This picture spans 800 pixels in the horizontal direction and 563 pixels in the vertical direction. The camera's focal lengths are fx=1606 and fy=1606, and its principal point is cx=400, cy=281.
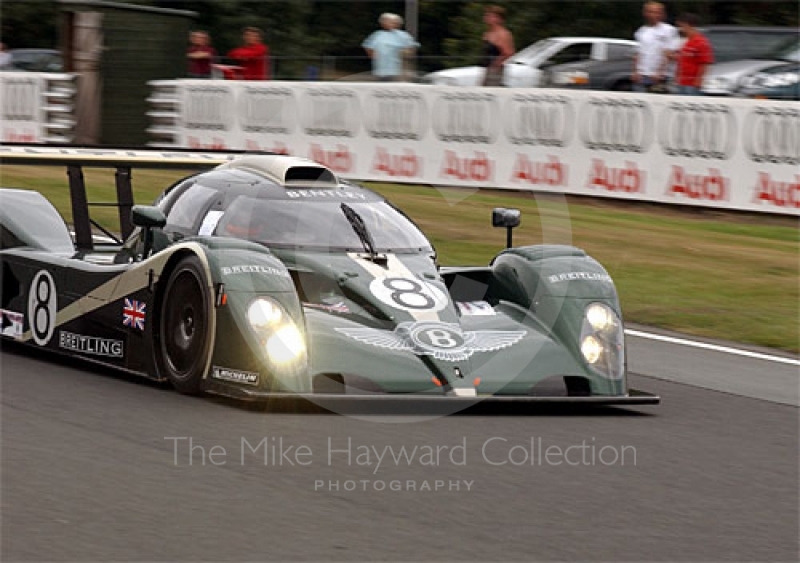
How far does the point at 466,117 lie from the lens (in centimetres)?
1783

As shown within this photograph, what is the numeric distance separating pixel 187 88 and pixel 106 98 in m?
1.04

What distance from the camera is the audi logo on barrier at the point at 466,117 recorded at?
17656mm

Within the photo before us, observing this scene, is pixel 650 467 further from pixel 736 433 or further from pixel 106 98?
pixel 106 98

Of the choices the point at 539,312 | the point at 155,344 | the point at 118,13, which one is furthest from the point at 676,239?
the point at 118,13

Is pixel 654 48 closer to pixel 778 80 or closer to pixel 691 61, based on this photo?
pixel 691 61

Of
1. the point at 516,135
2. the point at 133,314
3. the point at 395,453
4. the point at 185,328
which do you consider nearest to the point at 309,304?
the point at 185,328

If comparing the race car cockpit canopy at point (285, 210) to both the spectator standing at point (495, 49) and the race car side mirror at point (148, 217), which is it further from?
the spectator standing at point (495, 49)

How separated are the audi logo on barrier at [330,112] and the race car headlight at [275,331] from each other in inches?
450

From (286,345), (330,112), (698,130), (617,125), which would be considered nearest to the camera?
(286,345)

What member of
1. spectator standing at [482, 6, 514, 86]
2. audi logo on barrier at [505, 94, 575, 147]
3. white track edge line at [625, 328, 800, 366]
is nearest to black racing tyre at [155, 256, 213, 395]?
white track edge line at [625, 328, 800, 366]

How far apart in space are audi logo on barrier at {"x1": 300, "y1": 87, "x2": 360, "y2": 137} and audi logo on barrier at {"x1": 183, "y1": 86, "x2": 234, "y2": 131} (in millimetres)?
1328

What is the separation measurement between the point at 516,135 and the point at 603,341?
956 centimetres

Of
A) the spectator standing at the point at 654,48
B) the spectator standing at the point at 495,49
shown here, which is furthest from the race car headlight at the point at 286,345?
the spectator standing at the point at 495,49

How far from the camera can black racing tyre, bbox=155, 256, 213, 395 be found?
24.9ft
